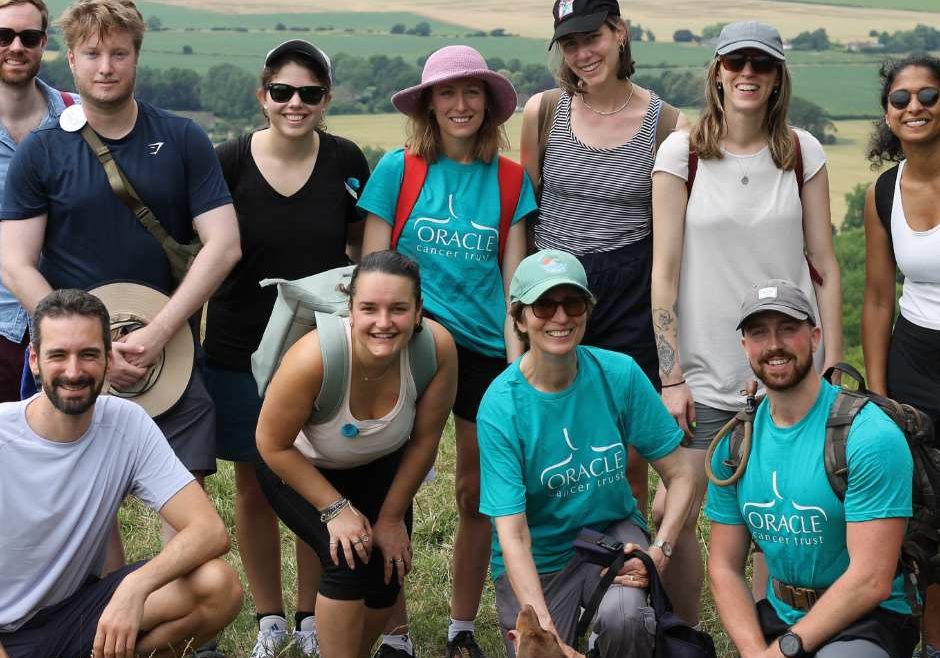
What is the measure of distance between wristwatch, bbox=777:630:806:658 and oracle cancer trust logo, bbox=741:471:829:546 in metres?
0.30

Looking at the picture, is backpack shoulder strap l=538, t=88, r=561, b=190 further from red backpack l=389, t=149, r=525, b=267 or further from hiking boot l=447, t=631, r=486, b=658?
hiking boot l=447, t=631, r=486, b=658

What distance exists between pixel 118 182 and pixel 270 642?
2.03 meters

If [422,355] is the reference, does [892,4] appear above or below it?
above

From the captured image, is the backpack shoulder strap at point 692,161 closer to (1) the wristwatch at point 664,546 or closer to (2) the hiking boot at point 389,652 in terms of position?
(1) the wristwatch at point 664,546

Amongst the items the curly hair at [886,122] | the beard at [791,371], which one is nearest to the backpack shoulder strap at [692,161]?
the curly hair at [886,122]

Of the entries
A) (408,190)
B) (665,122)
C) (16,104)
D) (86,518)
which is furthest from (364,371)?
(16,104)

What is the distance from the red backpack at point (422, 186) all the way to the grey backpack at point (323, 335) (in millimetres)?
439

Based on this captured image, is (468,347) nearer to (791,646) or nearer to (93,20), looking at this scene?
(791,646)

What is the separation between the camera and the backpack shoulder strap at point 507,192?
4.68m

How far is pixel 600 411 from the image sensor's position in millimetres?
4102

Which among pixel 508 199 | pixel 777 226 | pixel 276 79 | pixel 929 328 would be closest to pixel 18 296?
pixel 276 79

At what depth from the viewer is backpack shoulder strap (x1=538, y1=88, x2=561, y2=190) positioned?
15.6 ft

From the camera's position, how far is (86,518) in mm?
4105

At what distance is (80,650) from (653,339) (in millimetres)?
2477
